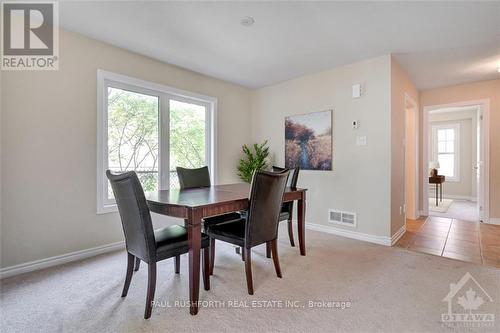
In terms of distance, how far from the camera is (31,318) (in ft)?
5.33

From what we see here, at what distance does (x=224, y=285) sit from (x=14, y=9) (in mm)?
3114

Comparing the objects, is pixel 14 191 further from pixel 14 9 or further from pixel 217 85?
pixel 217 85

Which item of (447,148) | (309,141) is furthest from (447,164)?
(309,141)

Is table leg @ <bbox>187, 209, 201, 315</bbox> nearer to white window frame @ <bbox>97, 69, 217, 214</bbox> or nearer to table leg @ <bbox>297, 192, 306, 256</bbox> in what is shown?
table leg @ <bbox>297, 192, 306, 256</bbox>

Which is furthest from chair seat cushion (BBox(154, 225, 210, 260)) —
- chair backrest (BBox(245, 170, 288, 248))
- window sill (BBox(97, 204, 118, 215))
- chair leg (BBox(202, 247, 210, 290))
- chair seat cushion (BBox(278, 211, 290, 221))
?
window sill (BBox(97, 204, 118, 215))

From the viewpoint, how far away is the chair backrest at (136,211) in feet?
5.20

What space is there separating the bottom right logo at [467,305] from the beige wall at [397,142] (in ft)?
3.57

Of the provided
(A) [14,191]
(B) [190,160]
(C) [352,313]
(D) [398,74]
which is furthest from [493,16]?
(A) [14,191]

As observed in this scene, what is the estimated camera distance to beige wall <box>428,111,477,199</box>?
20.2 ft

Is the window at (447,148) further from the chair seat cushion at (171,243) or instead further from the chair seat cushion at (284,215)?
the chair seat cushion at (171,243)

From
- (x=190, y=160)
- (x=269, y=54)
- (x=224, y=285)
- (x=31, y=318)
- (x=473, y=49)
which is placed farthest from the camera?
(x=190, y=160)

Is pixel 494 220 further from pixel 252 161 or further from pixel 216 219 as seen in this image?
pixel 216 219

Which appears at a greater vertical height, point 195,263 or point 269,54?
point 269,54

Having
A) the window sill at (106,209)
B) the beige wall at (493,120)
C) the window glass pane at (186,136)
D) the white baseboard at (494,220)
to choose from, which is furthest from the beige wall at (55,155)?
the white baseboard at (494,220)
